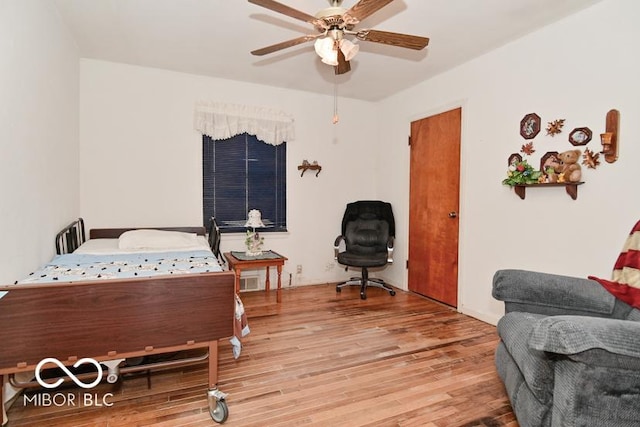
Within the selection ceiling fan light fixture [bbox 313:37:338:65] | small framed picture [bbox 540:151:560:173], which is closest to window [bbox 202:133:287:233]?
ceiling fan light fixture [bbox 313:37:338:65]

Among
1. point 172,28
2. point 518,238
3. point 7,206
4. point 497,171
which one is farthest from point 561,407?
point 172,28

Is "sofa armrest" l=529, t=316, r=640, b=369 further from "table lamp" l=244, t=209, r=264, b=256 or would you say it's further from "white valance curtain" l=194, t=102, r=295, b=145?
"white valance curtain" l=194, t=102, r=295, b=145

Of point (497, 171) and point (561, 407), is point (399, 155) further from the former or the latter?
point (561, 407)

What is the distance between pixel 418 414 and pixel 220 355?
4.71ft

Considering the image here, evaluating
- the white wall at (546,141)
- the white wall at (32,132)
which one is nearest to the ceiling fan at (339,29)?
the white wall at (546,141)

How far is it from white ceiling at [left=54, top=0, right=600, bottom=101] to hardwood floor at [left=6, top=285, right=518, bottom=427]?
254cm

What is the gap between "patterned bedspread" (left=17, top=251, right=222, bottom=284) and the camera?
2.04 metres

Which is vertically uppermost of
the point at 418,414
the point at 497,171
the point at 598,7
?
the point at 598,7

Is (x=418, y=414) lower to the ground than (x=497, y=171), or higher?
lower

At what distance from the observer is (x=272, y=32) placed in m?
2.91

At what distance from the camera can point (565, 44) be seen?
8.67 ft

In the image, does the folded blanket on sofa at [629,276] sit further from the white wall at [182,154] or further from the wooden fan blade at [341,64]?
the white wall at [182,154]

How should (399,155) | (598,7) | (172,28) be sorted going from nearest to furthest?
1. (598,7)
2. (172,28)
3. (399,155)

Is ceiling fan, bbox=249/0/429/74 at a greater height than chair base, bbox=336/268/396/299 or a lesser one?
greater
